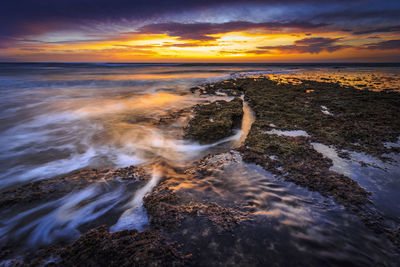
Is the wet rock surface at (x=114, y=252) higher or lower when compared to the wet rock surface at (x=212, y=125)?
lower

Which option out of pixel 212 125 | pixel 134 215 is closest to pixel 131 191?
pixel 134 215

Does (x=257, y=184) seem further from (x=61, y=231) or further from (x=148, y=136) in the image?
(x=148, y=136)

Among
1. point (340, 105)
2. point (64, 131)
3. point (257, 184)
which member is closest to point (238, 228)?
point (257, 184)

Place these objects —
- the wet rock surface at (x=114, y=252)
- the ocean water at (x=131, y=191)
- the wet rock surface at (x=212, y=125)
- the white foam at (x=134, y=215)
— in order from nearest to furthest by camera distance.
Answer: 1. the wet rock surface at (x=114, y=252)
2. the ocean water at (x=131, y=191)
3. the white foam at (x=134, y=215)
4. the wet rock surface at (x=212, y=125)

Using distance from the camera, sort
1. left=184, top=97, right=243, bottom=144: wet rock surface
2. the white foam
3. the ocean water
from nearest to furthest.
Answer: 1. the ocean water
2. the white foam
3. left=184, top=97, right=243, bottom=144: wet rock surface

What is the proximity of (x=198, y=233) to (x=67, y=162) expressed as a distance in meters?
3.81

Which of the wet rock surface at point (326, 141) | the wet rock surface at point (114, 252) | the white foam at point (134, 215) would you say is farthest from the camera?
the wet rock surface at point (326, 141)

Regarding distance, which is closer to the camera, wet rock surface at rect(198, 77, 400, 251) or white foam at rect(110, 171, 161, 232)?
white foam at rect(110, 171, 161, 232)

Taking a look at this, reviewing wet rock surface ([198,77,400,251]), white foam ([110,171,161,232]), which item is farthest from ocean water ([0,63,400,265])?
wet rock surface ([198,77,400,251])

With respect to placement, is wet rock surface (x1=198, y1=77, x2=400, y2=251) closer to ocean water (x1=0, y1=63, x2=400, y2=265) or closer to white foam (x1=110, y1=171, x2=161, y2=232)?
ocean water (x1=0, y1=63, x2=400, y2=265)

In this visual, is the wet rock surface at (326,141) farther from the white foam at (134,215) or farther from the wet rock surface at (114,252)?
the wet rock surface at (114,252)

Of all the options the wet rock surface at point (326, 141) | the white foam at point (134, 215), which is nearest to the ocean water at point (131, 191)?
the white foam at point (134, 215)

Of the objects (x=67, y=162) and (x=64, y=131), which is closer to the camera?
(x=67, y=162)

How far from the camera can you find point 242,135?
216 inches
